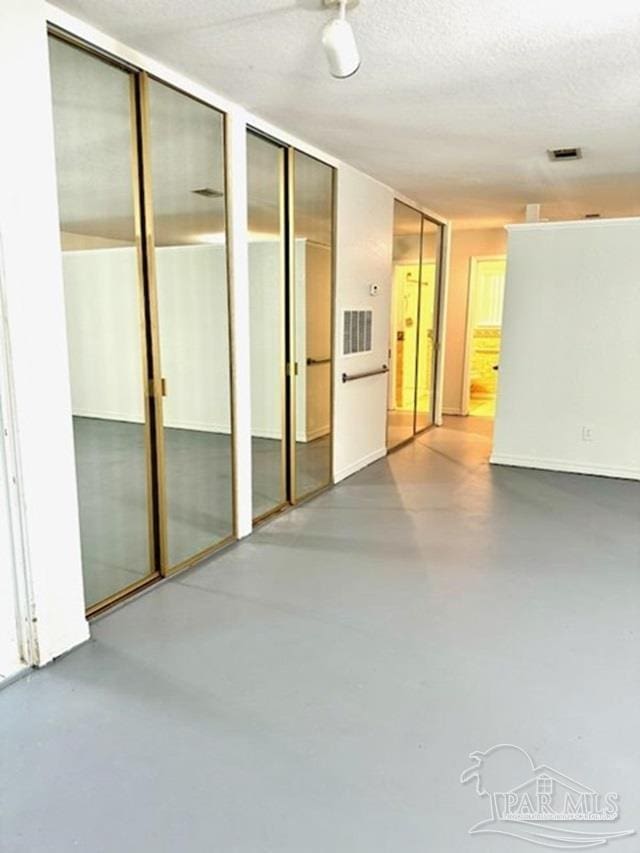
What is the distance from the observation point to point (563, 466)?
214 inches

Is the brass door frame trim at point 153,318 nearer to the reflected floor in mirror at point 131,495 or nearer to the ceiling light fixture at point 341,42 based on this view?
the reflected floor in mirror at point 131,495

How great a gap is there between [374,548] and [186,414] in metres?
1.39

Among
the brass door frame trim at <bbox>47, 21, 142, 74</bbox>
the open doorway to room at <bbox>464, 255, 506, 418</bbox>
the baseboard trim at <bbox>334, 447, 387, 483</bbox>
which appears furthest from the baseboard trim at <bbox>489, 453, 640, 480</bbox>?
the brass door frame trim at <bbox>47, 21, 142, 74</bbox>

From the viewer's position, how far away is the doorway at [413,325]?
645cm

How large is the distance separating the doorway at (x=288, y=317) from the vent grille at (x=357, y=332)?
0.25m

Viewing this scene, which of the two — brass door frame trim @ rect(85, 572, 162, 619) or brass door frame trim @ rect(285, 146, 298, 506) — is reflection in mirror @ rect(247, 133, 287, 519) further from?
brass door frame trim @ rect(85, 572, 162, 619)

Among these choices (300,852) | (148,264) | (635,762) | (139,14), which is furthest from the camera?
(148,264)

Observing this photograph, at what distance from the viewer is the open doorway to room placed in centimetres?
782

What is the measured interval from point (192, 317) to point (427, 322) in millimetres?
4352

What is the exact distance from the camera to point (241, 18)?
225cm

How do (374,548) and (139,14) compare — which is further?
(374,548)

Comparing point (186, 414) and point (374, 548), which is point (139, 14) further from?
point (374, 548)

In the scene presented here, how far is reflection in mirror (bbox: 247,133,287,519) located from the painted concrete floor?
1.92 feet

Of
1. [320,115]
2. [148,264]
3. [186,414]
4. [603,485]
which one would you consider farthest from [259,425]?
[603,485]
